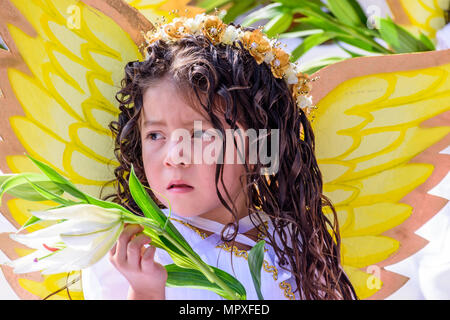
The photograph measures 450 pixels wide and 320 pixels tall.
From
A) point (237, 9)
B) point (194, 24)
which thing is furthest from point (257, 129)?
point (237, 9)

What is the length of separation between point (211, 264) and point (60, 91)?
0.46 metres

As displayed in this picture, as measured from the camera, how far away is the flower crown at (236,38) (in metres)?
1.07

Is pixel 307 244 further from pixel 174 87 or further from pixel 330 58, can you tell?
pixel 330 58

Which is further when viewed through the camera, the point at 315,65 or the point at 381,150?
the point at 315,65

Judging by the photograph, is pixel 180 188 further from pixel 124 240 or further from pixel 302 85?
pixel 302 85

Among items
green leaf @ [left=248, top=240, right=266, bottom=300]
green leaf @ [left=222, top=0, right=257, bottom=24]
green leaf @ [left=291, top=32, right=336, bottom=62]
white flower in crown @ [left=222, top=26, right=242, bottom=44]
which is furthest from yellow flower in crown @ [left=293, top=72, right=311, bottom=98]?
green leaf @ [left=222, top=0, right=257, bottom=24]

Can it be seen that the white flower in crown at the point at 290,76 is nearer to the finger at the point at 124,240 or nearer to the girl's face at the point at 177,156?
the girl's face at the point at 177,156

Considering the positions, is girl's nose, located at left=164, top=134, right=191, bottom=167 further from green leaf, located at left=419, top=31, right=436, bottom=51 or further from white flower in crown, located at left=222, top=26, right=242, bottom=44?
green leaf, located at left=419, top=31, right=436, bottom=51

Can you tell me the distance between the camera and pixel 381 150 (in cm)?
129

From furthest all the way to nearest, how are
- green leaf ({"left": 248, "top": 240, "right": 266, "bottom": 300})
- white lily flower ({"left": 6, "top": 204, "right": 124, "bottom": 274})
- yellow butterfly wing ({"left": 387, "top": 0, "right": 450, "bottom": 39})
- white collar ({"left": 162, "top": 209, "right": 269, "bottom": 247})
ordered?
yellow butterfly wing ({"left": 387, "top": 0, "right": 450, "bottom": 39}) < white collar ({"left": 162, "top": 209, "right": 269, "bottom": 247}) < green leaf ({"left": 248, "top": 240, "right": 266, "bottom": 300}) < white lily flower ({"left": 6, "top": 204, "right": 124, "bottom": 274})

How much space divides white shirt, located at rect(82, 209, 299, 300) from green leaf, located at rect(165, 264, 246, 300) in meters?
0.11

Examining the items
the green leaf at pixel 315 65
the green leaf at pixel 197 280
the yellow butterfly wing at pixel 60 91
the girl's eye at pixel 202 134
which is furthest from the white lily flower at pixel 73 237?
the green leaf at pixel 315 65

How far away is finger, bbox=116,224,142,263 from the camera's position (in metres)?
0.84
